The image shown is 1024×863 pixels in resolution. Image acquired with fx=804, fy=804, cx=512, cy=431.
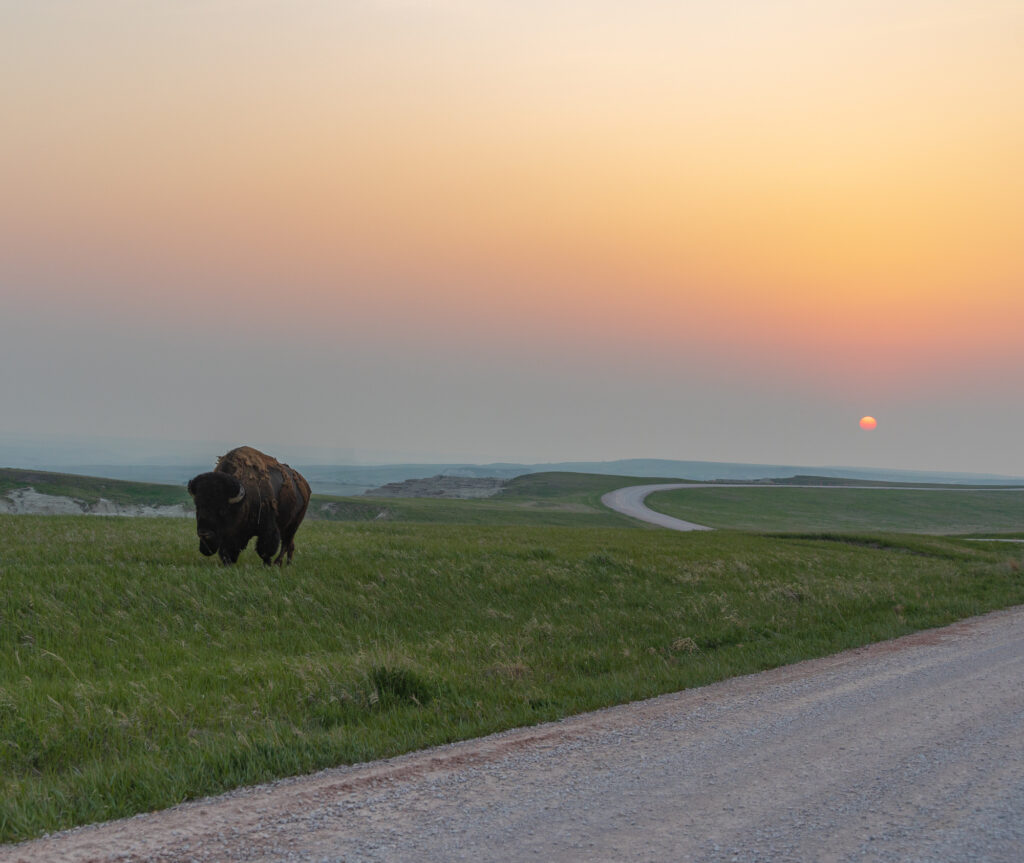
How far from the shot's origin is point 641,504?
91.1m

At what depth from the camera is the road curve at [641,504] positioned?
2816 inches

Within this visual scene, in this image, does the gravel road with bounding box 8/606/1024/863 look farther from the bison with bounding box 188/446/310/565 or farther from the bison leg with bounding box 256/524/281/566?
the bison leg with bounding box 256/524/281/566

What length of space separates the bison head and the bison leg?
3.53ft

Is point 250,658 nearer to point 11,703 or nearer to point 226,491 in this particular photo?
point 11,703

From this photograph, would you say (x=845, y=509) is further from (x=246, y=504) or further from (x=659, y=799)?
(x=659, y=799)

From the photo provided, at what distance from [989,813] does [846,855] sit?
1.61m

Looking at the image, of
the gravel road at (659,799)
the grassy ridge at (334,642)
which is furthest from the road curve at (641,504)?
the gravel road at (659,799)

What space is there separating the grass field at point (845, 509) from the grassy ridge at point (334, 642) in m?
56.6

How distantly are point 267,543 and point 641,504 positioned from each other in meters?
74.7

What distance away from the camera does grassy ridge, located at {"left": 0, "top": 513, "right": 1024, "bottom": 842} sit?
27.1 feet

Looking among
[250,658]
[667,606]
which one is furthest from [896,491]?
[250,658]

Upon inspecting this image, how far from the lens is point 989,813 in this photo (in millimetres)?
6379

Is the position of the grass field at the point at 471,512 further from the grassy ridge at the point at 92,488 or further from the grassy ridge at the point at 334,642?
the grassy ridge at the point at 334,642

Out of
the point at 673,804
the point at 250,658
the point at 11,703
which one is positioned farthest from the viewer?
the point at 250,658
